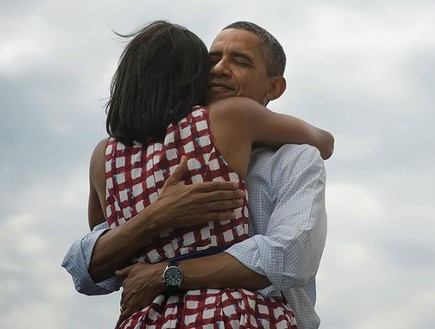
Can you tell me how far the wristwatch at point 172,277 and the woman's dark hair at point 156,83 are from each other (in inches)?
22.0

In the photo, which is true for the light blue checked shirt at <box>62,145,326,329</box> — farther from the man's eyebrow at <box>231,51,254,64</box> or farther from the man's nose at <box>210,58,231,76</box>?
the man's eyebrow at <box>231,51,254,64</box>

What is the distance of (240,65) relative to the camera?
449cm

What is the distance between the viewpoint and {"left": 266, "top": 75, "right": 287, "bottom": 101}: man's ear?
4646 mm

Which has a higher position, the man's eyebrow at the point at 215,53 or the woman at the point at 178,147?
the man's eyebrow at the point at 215,53

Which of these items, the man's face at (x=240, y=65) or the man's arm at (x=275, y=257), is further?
the man's face at (x=240, y=65)

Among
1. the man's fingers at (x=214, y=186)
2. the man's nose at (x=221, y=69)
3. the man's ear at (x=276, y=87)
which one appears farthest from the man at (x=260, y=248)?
the man's ear at (x=276, y=87)

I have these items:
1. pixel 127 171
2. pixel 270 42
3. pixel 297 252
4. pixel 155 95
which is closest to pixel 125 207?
pixel 127 171

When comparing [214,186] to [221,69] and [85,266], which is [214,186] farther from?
[221,69]

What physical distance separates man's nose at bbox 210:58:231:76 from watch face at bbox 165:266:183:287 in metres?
1.11

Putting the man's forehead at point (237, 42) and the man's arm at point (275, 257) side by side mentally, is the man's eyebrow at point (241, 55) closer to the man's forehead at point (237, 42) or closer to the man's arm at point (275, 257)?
the man's forehead at point (237, 42)

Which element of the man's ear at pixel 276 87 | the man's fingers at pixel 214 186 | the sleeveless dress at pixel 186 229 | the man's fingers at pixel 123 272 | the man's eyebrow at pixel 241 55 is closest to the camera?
the sleeveless dress at pixel 186 229

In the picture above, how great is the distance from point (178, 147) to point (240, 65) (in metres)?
0.88

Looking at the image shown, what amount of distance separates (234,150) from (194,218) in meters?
0.33

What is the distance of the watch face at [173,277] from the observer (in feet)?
11.8
